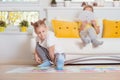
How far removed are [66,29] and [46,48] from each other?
76 cm

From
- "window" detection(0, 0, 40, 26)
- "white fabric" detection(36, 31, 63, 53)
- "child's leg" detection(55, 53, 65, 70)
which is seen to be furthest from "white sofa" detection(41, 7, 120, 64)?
"window" detection(0, 0, 40, 26)

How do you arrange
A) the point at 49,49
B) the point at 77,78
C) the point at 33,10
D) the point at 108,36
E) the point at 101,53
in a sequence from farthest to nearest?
the point at 33,10 → the point at 108,36 → the point at 101,53 → the point at 49,49 → the point at 77,78

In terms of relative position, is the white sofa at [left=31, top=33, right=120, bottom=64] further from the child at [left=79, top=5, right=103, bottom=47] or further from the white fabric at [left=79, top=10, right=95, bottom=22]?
the white fabric at [left=79, top=10, right=95, bottom=22]

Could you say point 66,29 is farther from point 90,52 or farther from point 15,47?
point 15,47

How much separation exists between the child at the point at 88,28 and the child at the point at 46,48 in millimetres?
463

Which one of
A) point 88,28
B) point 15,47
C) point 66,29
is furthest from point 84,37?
point 15,47

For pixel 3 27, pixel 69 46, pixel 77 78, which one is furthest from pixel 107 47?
pixel 3 27

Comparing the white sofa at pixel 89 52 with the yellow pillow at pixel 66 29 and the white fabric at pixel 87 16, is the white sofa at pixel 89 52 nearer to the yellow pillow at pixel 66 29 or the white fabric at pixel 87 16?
the yellow pillow at pixel 66 29

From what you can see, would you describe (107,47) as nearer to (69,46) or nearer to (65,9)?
(69,46)

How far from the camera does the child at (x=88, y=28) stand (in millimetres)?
3545

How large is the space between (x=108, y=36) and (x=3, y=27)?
1886 millimetres

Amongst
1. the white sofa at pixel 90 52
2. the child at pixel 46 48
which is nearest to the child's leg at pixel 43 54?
the child at pixel 46 48

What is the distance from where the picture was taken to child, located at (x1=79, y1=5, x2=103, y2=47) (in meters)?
3.54

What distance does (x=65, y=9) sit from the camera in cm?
482
